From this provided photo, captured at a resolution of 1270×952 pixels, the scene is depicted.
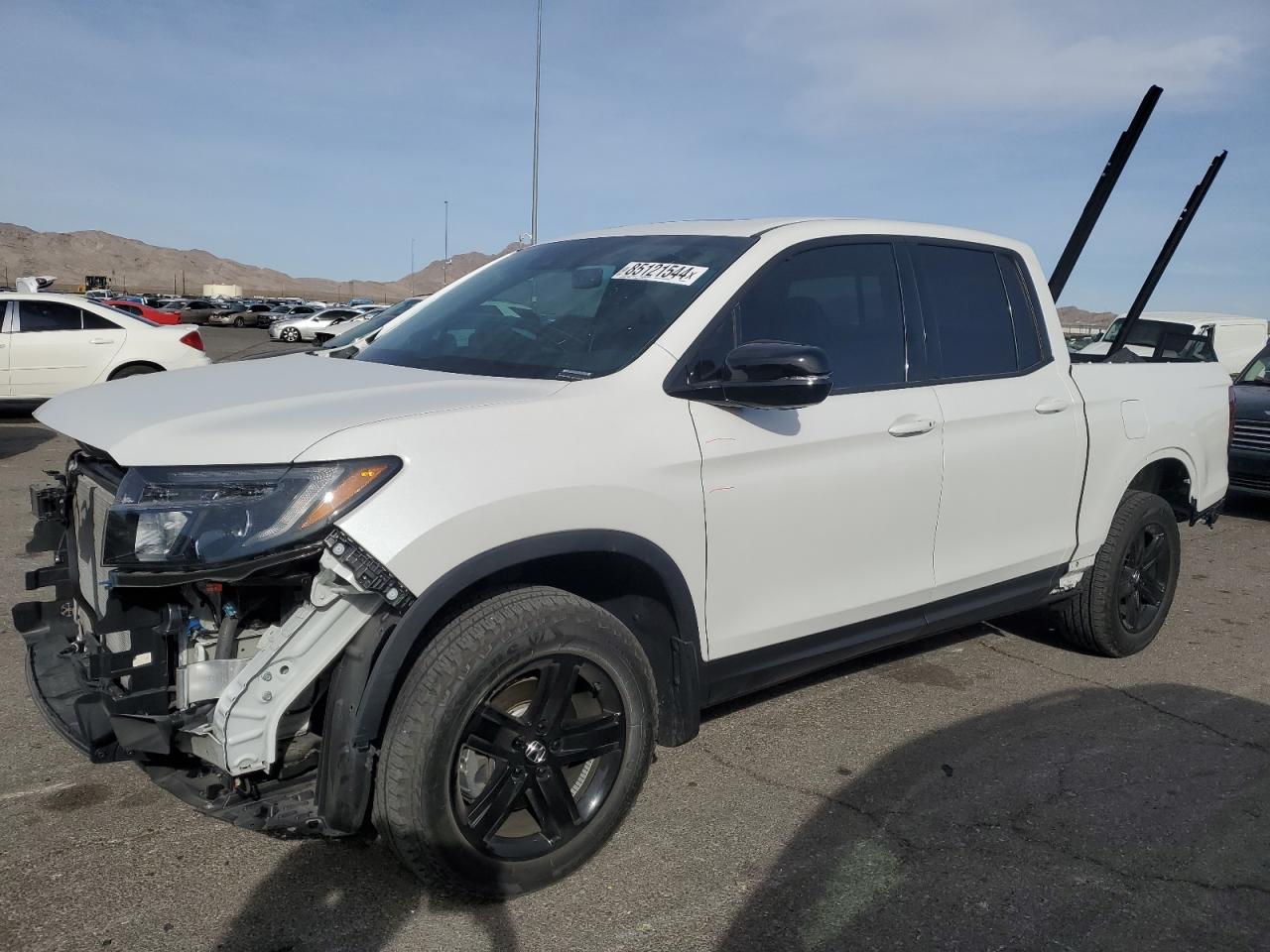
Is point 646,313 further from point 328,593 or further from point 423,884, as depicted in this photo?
point 423,884

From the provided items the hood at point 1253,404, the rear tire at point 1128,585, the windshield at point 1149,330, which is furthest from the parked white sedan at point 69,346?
the windshield at point 1149,330

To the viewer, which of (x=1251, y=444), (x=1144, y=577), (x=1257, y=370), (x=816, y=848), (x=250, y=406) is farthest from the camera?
(x=1257, y=370)

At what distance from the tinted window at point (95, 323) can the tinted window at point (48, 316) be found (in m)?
0.08

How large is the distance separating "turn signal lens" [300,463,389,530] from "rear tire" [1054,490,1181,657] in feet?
11.4

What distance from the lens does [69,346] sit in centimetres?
1247

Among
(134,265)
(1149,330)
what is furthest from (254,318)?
(134,265)

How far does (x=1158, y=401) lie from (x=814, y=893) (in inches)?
123

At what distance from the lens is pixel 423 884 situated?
272 centimetres

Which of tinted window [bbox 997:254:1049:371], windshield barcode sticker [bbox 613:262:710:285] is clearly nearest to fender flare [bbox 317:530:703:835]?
windshield barcode sticker [bbox 613:262:710:285]

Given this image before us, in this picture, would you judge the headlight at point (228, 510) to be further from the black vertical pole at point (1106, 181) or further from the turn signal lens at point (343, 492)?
the black vertical pole at point (1106, 181)

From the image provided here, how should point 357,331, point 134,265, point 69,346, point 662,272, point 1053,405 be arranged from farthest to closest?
point 134,265
point 69,346
point 357,331
point 1053,405
point 662,272

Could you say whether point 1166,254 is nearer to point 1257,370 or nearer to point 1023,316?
point 1257,370

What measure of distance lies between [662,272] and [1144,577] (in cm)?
301

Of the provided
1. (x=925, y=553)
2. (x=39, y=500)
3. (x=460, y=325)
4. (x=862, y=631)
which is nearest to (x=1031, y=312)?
(x=925, y=553)
